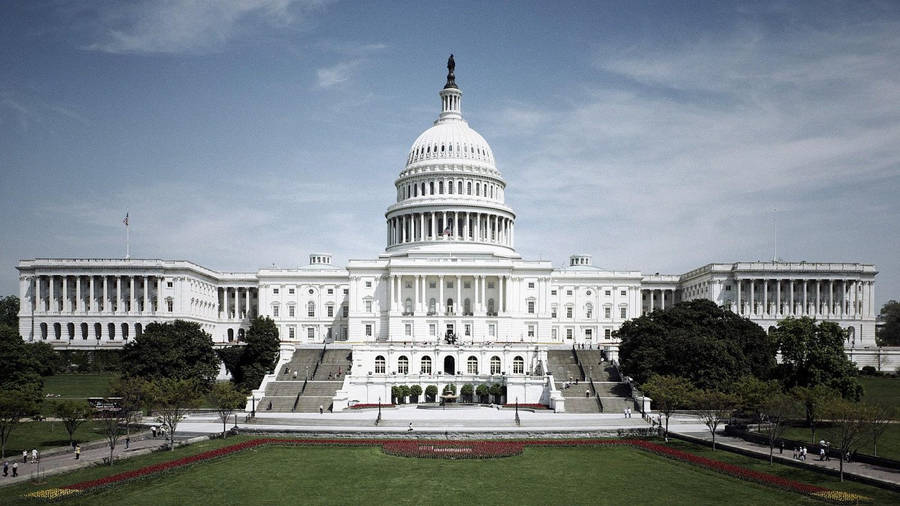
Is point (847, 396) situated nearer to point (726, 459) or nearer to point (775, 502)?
point (726, 459)

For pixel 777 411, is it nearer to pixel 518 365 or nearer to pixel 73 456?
pixel 73 456

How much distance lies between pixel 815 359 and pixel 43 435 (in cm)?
6294

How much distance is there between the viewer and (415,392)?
298 ft

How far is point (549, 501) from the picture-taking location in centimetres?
4206

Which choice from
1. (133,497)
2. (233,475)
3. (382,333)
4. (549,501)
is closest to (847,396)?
(549,501)

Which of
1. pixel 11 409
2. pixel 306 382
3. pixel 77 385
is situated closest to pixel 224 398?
pixel 11 409

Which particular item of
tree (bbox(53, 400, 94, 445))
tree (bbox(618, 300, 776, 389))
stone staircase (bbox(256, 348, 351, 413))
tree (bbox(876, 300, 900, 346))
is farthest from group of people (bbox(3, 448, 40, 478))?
tree (bbox(876, 300, 900, 346))

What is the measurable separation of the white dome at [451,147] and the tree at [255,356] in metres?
51.8

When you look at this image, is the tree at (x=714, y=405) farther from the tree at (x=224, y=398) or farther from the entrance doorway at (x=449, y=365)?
the entrance doorway at (x=449, y=365)

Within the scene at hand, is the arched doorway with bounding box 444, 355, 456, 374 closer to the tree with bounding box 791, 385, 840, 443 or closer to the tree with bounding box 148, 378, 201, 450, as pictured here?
the tree with bounding box 148, 378, 201, 450

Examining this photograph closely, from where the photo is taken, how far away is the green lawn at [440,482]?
42281 mm

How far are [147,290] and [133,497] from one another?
96897 millimetres

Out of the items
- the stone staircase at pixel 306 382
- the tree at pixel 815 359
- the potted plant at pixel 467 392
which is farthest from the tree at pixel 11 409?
the tree at pixel 815 359

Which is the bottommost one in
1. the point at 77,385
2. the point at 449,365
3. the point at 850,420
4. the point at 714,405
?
the point at 77,385
